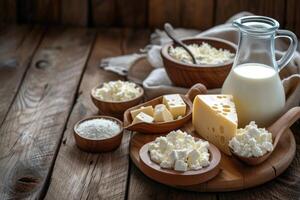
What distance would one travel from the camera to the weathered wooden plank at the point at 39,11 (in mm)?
1833

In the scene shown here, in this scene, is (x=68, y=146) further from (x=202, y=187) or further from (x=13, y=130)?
(x=202, y=187)

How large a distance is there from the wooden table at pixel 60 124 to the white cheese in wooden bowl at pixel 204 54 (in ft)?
0.66

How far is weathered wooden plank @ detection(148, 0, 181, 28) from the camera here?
1805 mm

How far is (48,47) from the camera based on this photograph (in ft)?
5.61

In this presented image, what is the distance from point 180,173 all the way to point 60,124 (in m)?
0.37

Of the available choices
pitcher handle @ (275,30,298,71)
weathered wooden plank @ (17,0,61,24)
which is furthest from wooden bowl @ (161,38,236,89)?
weathered wooden plank @ (17,0,61,24)

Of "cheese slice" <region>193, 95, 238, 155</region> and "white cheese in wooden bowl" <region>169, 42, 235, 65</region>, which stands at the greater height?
"white cheese in wooden bowl" <region>169, 42, 235, 65</region>

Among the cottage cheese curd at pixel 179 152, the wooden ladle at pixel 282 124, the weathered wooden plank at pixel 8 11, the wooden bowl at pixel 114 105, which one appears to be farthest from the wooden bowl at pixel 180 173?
the weathered wooden plank at pixel 8 11

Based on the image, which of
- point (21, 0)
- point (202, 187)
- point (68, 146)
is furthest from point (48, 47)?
point (202, 187)

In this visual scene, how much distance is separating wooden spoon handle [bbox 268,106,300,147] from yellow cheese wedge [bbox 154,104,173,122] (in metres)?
0.18

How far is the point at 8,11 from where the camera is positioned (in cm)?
184

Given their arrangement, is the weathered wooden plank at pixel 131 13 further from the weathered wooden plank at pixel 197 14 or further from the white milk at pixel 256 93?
the white milk at pixel 256 93

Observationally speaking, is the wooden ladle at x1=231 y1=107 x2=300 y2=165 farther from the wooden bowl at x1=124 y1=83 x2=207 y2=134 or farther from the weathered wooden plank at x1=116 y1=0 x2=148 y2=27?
the weathered wooden plank at x1=116 y1=0 x2=148 y2=27

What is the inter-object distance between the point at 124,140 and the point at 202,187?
0.24 m
